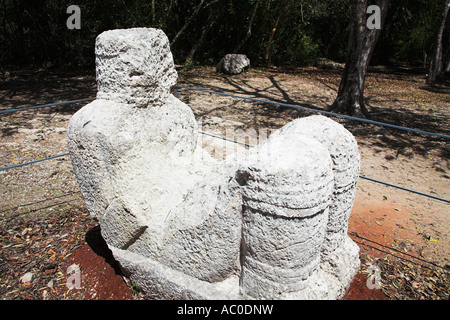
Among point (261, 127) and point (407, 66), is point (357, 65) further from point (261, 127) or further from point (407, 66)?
point (407, 66)

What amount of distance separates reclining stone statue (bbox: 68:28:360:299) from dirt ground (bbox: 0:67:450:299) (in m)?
0.58

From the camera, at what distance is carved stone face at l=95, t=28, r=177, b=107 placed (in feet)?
7.16

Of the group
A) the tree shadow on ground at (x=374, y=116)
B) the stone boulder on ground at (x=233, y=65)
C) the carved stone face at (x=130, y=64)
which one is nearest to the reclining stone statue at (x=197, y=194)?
the carved stone face at (x=130, y=64)

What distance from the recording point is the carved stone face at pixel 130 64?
2182 millimetres

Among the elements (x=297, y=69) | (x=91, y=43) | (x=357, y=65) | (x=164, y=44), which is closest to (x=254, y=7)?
(x=297, y=69)

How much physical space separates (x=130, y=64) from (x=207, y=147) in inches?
131

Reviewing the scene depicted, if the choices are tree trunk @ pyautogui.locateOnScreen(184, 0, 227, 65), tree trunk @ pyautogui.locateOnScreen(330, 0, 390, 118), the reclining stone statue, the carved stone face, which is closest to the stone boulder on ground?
tree trunk @ pyautogui.locateOnScreen(184, 0, 227, 65)

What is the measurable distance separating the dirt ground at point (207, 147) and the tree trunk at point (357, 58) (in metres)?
0.38

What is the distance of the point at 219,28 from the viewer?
1261 cm

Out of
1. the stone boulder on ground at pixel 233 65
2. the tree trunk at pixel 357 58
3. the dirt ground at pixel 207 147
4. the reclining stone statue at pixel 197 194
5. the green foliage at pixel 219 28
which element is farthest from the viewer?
the stone boulder on ground at pixel 233 65

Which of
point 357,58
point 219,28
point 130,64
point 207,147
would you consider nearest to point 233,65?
point 219,28

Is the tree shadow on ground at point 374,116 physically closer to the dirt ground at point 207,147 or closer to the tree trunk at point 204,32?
the dirt ground at point 207,147

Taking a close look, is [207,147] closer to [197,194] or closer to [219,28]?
[197,194]

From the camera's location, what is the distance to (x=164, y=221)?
2342 millimetres
